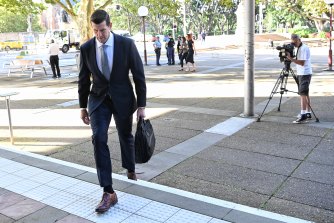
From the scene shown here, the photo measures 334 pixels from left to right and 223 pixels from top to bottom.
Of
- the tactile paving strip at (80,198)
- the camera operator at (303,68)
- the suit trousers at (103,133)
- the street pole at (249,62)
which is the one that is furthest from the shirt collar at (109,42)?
the street pole at (249,62)

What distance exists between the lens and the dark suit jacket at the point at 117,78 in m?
4.05

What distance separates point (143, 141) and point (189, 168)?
1481mm

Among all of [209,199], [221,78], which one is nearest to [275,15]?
[221,78]

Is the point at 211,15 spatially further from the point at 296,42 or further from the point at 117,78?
the point at 117,78

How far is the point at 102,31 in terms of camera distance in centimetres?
388

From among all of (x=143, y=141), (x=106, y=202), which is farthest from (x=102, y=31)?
(x=106, y=202)

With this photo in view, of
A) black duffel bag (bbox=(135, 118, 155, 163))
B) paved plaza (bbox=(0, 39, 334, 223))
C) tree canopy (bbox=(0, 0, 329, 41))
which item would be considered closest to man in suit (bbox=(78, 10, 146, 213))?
black duffel bag (bbox=(135, 118, 155, 163))

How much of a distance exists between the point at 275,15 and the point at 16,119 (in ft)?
215

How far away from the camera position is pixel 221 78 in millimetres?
15461

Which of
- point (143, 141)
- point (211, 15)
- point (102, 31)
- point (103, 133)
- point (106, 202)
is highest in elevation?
point (211, 15)

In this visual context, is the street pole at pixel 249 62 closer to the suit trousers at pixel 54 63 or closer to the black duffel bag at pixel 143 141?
the black duffel bag at pixel 143 141

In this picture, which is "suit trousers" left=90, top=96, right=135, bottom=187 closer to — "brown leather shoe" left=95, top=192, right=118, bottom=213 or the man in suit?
the man in suit

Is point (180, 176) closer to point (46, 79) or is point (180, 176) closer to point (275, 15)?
point (46, 79)

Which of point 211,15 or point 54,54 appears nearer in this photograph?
point 54,54
